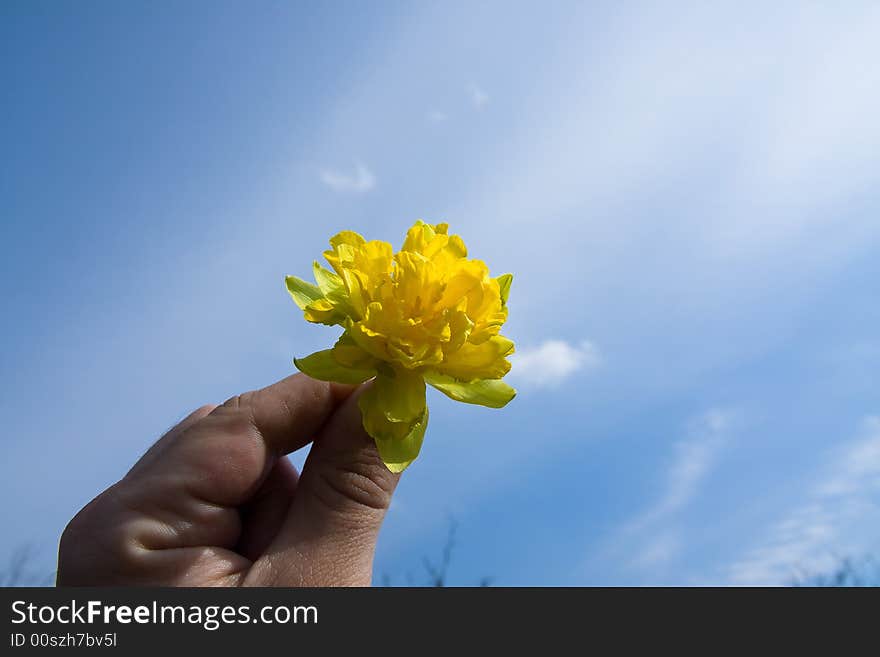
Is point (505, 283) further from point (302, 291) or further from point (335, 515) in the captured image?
point (335, 515)

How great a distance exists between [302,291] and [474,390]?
2.39 ft

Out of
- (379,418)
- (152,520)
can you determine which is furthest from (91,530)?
(379,418)

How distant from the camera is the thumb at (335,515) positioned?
2.45m

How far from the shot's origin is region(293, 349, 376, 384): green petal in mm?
2303

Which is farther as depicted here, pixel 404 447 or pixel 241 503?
pixel 241 503

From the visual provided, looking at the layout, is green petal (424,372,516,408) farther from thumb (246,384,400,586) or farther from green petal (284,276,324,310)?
green petal (284,276,324,310)

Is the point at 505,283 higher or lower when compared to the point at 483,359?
higher

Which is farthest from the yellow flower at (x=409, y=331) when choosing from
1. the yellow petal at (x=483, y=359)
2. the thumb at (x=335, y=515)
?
the thumb at (x=335, y=515)

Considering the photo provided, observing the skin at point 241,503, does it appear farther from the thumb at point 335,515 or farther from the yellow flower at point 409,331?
the yellow flower at point 409,331

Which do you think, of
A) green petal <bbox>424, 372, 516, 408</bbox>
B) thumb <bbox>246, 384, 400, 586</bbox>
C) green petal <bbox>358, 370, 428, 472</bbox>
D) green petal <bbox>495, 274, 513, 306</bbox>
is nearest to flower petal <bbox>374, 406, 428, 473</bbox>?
green petal <bbox>358, 370, 428, 472</bbox>

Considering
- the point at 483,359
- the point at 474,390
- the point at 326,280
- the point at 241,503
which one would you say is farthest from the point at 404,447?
the point at 241,503

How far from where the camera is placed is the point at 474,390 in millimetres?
2350

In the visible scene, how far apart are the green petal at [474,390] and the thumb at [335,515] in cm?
36
